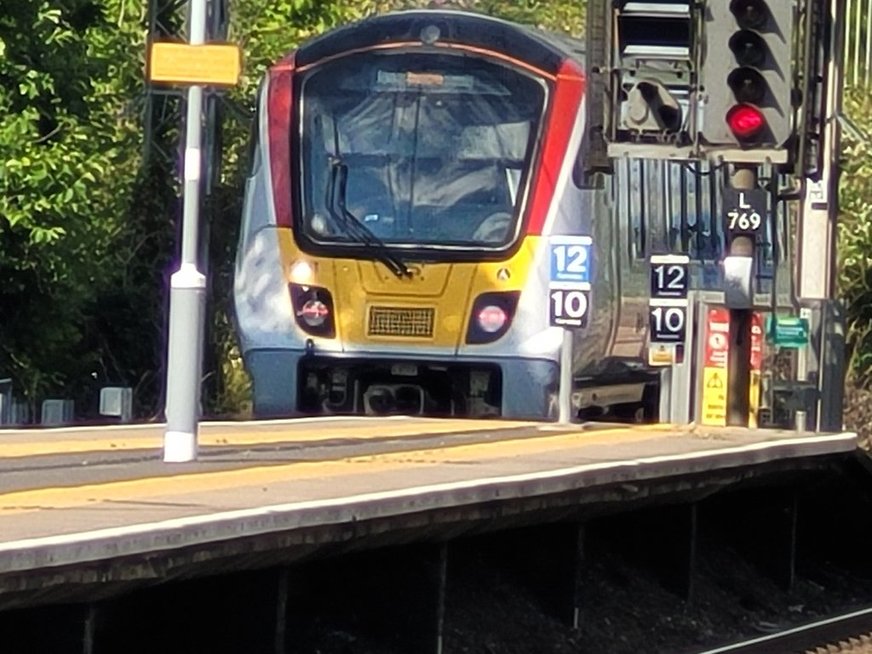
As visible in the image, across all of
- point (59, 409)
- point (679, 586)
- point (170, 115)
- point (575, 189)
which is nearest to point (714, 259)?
point (575, 189)

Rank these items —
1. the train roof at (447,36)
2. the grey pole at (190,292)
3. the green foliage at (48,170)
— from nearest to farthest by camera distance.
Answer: the grey pole at (190,292), the train roof at (447,36), the green foliage at (48,170)

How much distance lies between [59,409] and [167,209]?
887 cm

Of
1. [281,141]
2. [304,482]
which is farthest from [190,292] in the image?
[281,141]

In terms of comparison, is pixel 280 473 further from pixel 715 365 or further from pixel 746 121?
pixel 715 365

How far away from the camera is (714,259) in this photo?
760 inches

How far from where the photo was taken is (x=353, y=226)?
1584 centimetres

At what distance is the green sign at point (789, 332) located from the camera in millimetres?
18469

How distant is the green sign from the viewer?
1847cm

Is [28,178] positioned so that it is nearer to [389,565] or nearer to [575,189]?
[575,189]

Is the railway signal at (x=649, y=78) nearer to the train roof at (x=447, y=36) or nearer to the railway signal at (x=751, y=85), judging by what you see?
the railway signal at (x=751, y=85)

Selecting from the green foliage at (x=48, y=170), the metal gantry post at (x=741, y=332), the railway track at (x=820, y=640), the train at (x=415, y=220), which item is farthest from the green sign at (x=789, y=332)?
the railway track at (x=820, y=640)

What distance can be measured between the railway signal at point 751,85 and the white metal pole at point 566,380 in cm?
315

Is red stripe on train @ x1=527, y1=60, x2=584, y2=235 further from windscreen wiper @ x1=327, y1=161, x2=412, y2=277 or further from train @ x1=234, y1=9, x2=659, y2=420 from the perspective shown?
windscreen wiper @ x1=327, y1=161, x2=412, y2=277

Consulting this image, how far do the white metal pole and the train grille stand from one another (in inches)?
44.9
